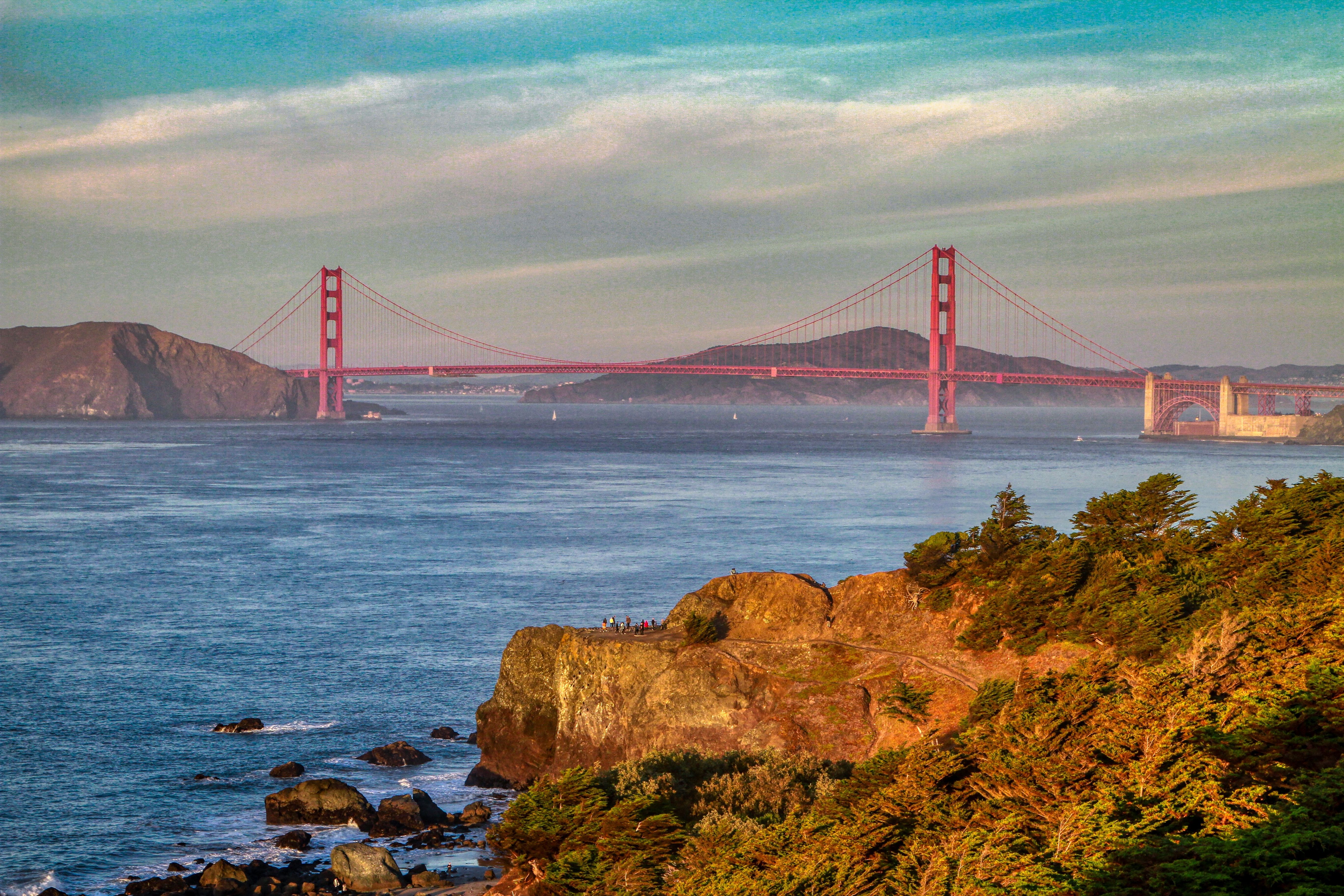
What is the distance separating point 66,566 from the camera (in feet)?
260

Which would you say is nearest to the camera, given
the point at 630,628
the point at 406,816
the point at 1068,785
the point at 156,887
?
the point at 1068,785

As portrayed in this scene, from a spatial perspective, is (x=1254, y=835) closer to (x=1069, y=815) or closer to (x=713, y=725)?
(x=1069, y=815)

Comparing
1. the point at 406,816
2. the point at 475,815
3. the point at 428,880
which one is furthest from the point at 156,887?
the point at 475,815

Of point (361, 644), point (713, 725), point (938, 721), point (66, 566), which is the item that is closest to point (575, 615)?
point (361, 644)

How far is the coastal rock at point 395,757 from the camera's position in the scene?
4234 centimetres

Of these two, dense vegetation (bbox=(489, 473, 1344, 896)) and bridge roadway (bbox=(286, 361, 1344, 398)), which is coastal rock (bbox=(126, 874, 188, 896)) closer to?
dense vegetation (bbox=(489, 473, 1344, 896))

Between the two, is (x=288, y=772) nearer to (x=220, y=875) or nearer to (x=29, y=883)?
(x=29, y=883)

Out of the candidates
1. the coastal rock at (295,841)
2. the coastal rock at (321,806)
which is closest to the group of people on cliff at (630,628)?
the coastal rock at (321,806)

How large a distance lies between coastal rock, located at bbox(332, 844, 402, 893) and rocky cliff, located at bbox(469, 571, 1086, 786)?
350 inches

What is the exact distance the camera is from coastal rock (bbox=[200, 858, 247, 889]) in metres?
30.8

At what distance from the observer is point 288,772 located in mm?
40469

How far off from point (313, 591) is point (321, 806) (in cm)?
3727

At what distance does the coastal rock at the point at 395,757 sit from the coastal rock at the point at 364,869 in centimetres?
1006

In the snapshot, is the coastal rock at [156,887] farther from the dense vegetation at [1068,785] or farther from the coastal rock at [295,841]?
the dense vegetation at [1068,785]
